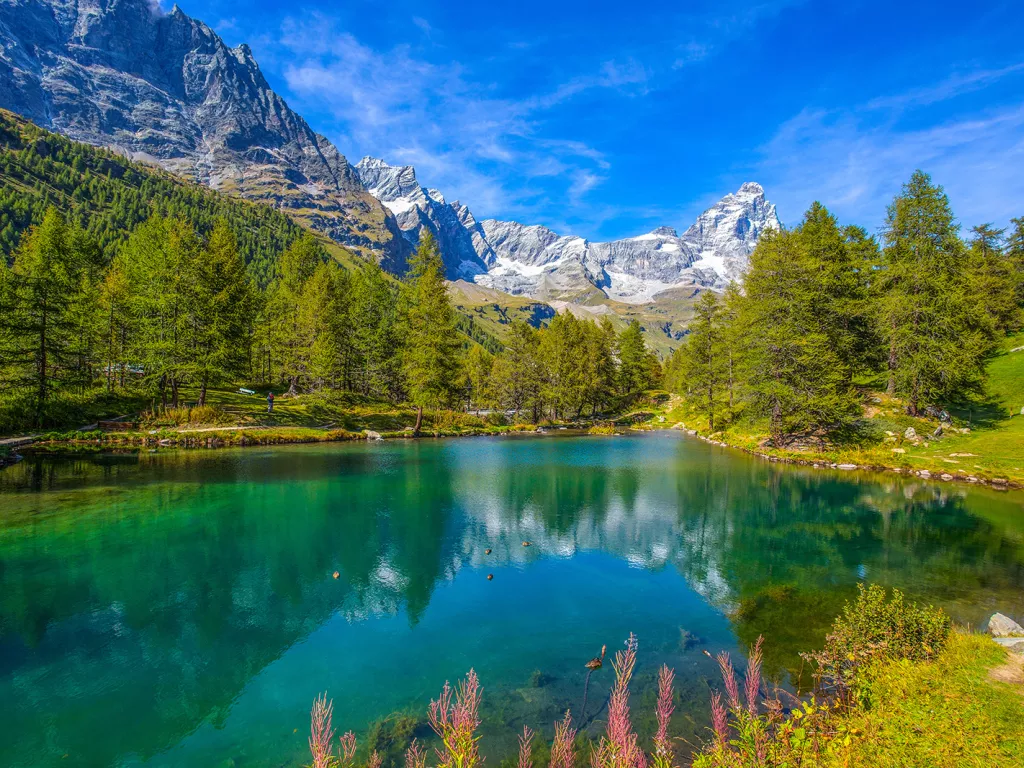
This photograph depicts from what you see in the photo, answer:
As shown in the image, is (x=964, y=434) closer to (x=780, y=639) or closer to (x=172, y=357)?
(x=780, y=639)

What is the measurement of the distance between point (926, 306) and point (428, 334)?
49.0m

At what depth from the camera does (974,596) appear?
1583 cm

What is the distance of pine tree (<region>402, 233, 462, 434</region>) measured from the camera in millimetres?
56656

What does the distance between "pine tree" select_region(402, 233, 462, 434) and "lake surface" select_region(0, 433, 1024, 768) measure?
24.7 meters

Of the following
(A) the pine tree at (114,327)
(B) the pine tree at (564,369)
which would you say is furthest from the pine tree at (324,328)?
(B) the pine tree at (564,369)

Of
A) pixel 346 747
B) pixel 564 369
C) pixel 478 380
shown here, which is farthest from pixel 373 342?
pixel 346 747

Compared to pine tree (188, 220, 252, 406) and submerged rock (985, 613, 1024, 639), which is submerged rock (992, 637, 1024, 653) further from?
pine tree (188, 220, 252, 406)

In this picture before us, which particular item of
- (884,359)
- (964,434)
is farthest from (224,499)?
(884,359)

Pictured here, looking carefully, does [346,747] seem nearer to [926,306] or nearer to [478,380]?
[926,306]

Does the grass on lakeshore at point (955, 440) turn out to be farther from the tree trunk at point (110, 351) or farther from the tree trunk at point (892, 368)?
the tree trunk at point (110, 351)

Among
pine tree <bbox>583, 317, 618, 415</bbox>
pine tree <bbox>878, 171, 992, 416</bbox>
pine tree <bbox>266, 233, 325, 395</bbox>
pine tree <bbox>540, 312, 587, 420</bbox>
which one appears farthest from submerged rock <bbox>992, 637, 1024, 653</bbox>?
pine tree <bbox>583, 317, 618, 415</bbox>

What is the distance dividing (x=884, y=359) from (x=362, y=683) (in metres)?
60.5

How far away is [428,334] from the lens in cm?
5741

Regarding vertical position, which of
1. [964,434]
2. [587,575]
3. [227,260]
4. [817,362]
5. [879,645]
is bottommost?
[587,575]
